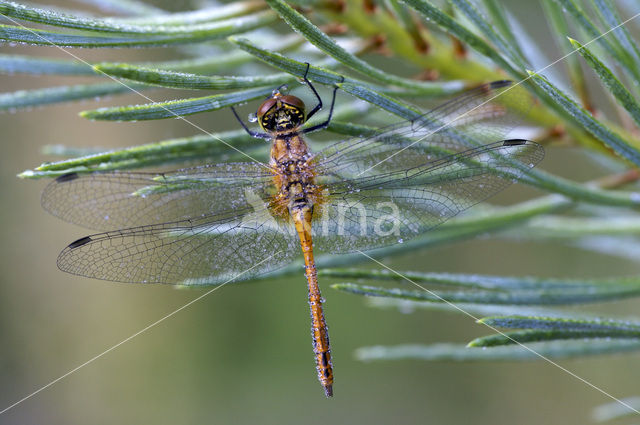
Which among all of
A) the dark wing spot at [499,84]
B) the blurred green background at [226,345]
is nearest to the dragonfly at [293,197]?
the dark wing spot at [499,84]

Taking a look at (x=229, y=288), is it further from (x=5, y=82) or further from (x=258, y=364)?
(x=5, y=82)

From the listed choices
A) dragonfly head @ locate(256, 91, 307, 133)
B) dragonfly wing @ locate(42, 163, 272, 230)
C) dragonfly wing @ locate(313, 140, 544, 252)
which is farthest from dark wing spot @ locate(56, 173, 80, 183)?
dragonfly wing @ locate(313, 140, 544, 252)

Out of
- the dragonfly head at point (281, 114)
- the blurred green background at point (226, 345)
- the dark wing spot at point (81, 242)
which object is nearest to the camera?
the dark wing spot at point (81, 242)

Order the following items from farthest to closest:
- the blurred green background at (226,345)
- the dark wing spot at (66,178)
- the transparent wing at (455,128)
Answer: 1. the blurred green background at (226,345)
2. the dark wing spot at (66,178)
3. the transparent wing at (455,128)

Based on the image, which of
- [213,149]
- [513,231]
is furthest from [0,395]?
[513,231]

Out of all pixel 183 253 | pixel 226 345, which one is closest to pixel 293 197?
pixel 183 253

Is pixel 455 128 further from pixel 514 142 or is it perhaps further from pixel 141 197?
pixel 141 197

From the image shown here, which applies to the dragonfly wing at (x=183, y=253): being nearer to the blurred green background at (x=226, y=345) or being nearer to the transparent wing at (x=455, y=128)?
the transparent wing at (x=455, y=128)
